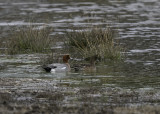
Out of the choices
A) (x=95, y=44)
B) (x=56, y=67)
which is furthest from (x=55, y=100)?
(x=95, y=44)

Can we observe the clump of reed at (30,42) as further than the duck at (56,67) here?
Yes

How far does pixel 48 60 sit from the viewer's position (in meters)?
19.8

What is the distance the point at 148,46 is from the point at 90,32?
3541 mm

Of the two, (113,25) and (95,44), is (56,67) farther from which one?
(113,25)

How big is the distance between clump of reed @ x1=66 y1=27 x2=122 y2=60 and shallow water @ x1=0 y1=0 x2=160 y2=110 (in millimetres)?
720

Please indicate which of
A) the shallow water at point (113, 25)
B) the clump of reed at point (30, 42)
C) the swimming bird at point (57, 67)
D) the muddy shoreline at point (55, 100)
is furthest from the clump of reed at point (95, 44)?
the muddy shoreline at point (55, 100)

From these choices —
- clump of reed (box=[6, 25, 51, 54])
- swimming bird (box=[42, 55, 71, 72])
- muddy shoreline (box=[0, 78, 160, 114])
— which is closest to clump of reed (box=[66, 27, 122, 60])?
clump of reed (box=[6, 25, 51, 54])

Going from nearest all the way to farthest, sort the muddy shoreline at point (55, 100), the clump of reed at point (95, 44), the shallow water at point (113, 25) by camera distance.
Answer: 1. the muddy shoreline at point (55, 100)
2. the shallow water at point (113, 25)
3. the clump of reed at point (95, 44)

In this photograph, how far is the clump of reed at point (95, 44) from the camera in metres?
20.9

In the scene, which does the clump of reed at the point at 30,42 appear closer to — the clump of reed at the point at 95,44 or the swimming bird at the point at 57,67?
the clump of reed at the point at 95,44

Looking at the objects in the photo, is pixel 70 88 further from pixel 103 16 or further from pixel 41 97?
pixel 103 16

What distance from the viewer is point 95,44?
21.6 metres

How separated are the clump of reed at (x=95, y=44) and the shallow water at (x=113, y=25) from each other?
2.36ft

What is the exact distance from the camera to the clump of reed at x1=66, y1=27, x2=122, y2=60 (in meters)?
20.9
